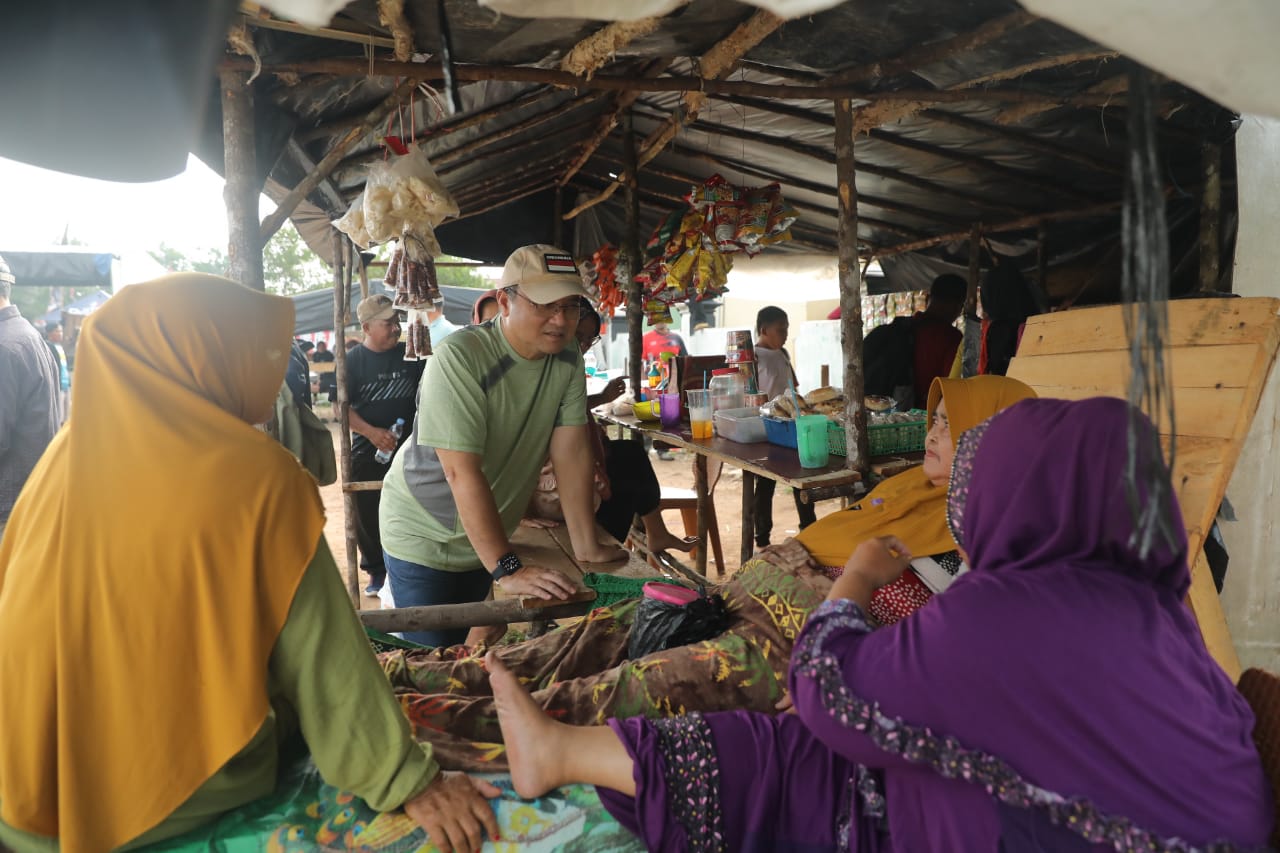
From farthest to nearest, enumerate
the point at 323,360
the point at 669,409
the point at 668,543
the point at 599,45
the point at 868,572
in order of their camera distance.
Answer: the point at 323,360
the point at 668,543
the point at 669,409
the point at 599,45
the point at 868,572

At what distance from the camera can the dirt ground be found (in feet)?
22.4

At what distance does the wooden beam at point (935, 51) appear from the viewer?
7.98 ft

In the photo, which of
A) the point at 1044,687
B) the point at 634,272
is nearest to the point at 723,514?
the point at 634,272

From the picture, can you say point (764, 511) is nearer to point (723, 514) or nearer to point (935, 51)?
point (723, 514)

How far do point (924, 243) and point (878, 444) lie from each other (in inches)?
161

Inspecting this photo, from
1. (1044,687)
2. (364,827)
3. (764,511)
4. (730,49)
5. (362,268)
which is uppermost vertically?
(730,49)

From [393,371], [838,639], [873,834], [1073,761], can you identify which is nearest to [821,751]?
[873,834]

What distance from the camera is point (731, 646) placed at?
204cm

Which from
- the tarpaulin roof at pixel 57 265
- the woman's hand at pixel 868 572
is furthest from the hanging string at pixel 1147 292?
the tarpaulin roof at pixel 57 265

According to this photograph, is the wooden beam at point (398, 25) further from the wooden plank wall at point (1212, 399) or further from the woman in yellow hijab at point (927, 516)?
the wooden plank wall at point (1212, 399)

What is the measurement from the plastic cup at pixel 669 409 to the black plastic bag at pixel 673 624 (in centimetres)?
293

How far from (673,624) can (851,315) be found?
6.42 feet

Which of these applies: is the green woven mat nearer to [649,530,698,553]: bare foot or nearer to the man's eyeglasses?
the man's eyeglasses

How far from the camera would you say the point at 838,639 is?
131cm
